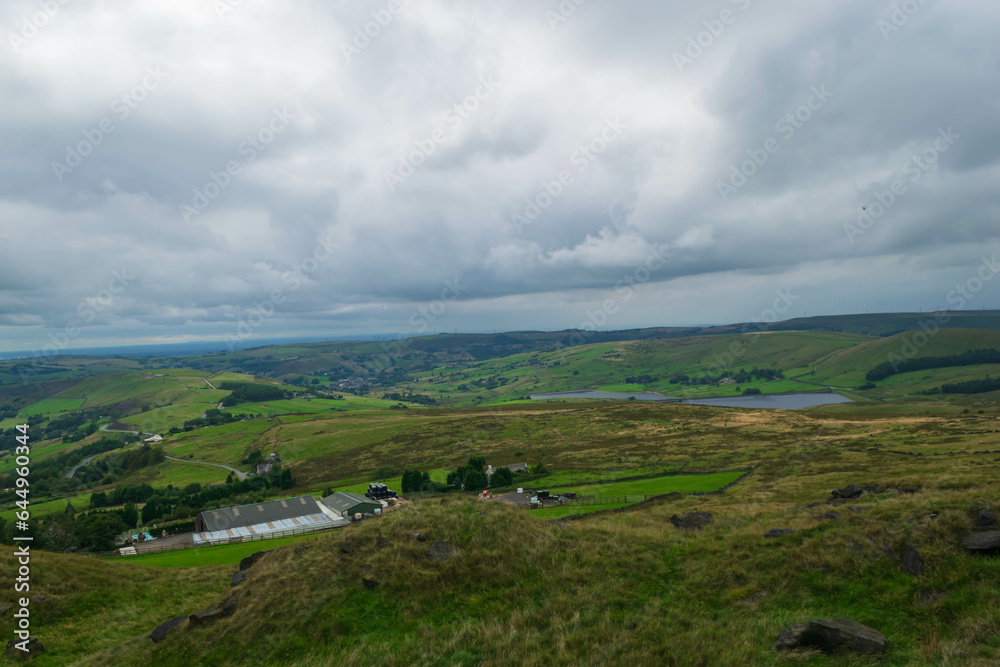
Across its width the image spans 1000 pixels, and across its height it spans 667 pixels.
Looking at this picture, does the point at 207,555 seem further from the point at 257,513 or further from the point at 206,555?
the point at 257,513

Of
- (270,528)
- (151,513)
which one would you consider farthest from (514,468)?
(151,513)

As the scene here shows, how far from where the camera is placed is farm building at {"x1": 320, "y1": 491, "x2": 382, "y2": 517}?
5712 cm

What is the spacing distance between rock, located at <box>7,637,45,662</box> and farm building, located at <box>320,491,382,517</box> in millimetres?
39074

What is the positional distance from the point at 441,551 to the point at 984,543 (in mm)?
18114

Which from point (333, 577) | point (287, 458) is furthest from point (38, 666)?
point (287, 458)

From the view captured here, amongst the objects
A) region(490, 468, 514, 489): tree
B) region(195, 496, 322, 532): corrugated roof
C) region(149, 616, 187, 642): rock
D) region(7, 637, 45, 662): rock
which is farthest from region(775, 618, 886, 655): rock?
region(490, 468, 514, 489): tree

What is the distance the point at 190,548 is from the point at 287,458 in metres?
76.8

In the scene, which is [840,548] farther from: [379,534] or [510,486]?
[510,486]

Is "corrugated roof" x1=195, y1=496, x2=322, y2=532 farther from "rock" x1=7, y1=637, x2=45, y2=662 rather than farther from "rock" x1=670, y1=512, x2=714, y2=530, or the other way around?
"rock" x1=670, y1=512, x2=714, y2=530

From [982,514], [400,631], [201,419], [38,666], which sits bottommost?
[201,419]

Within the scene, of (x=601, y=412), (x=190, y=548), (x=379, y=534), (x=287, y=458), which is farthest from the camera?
(x=601, y=412)

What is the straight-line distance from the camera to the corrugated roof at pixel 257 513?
185ft

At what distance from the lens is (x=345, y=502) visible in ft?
197

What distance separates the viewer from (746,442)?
86938mm
